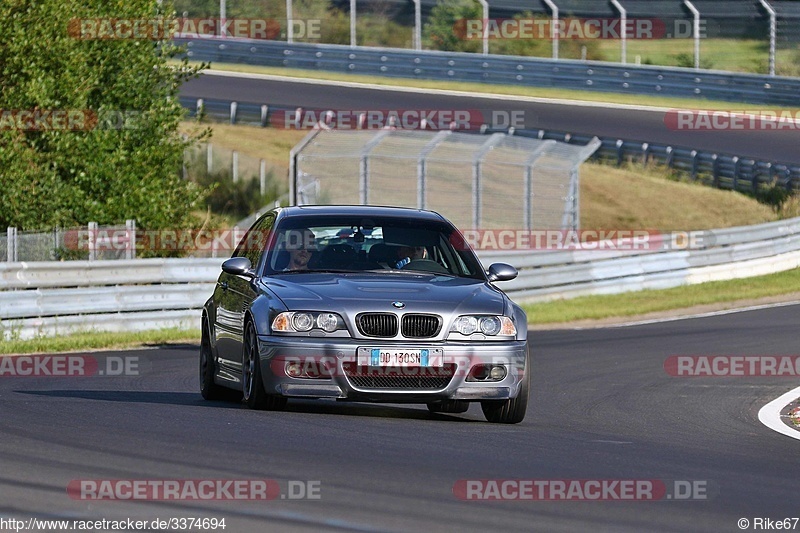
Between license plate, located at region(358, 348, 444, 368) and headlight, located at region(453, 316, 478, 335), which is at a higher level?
headlight, located at region(453, 316, 478, 335)

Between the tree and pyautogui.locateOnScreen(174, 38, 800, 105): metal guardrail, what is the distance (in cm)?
1414

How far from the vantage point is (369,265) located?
1104 cm

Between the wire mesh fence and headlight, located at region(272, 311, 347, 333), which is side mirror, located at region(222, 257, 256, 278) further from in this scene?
the wire mesh fence

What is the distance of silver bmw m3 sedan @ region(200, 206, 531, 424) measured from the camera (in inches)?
397

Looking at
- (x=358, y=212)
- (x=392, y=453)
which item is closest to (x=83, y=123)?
(x=358, y=212)

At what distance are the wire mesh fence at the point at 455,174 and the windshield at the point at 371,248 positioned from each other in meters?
15.7

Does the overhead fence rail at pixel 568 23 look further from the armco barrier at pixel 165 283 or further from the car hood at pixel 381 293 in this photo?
the car hood at pixel 381 293

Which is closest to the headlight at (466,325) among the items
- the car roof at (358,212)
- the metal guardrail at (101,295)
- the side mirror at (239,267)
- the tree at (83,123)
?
the car roof at (358,212)

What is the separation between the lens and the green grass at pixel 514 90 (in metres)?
40.0

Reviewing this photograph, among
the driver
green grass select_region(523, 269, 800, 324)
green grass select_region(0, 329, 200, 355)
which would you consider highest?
the driver

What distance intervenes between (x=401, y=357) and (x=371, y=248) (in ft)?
4.49

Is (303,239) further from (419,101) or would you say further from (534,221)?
(419,101)

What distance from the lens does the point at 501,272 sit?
36.7 feet

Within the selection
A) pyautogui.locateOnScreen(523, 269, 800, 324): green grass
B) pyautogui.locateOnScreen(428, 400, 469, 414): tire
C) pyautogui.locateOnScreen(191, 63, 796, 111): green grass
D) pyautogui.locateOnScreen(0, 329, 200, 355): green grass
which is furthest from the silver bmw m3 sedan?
pyautogui.locateOnScreen(191, 63, 796, 111): green grass
